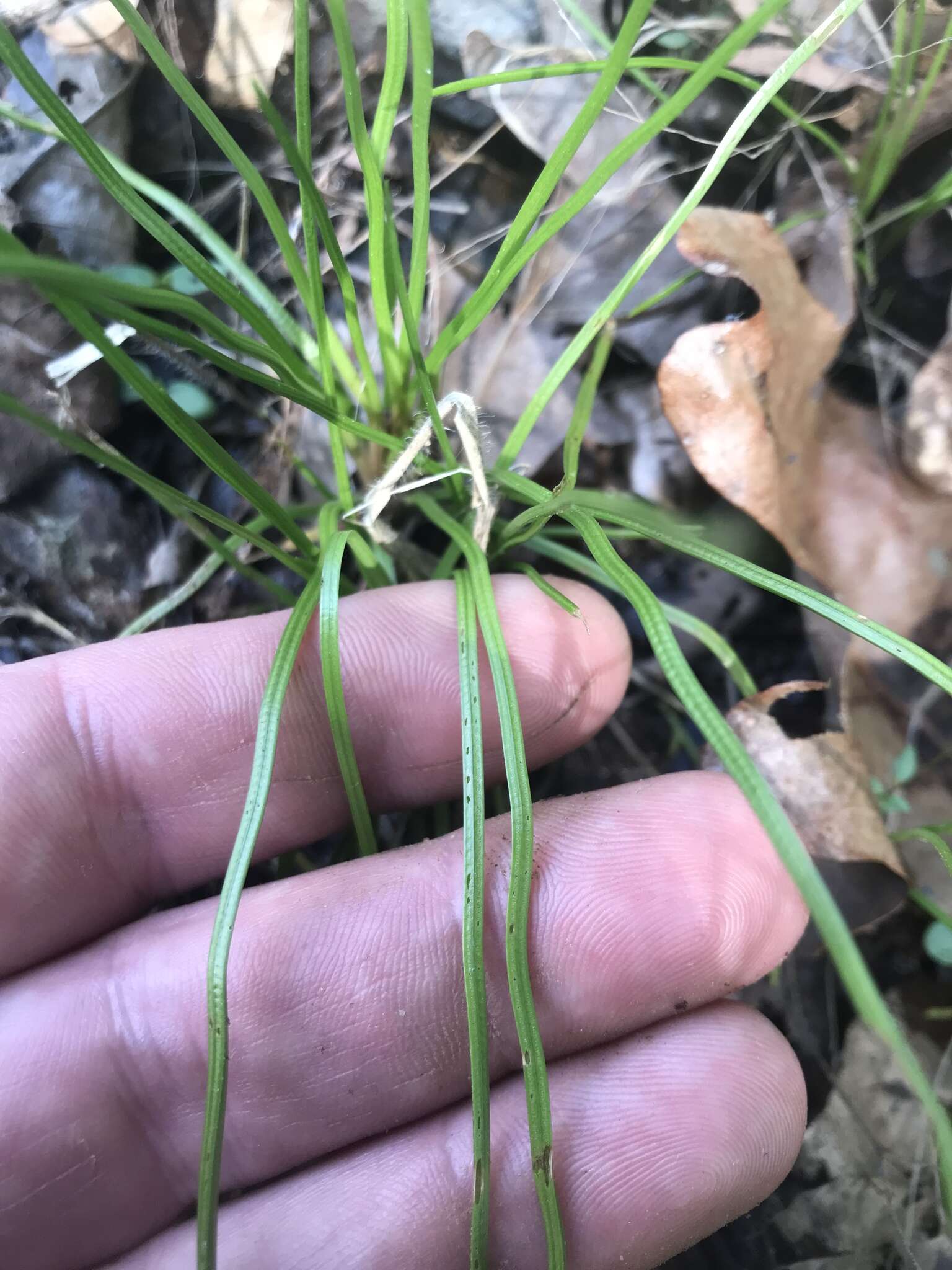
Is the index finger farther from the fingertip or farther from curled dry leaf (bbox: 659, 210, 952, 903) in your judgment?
curled dry leaf (bbox: 659, 210, 952, 903)

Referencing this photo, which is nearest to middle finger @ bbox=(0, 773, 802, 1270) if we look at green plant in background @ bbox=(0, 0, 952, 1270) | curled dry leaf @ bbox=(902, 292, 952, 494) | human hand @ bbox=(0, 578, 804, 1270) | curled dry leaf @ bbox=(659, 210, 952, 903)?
human hand @ bbox=(0, 578, 804, 1270)

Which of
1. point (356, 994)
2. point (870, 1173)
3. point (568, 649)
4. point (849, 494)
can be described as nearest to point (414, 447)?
point (568, 649)

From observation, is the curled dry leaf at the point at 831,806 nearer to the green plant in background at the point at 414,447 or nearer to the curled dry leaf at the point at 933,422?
the green plant in background at the point at 414,447

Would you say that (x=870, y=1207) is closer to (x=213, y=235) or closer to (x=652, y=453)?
(x=652, y=453)

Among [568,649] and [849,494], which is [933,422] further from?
[568,649]

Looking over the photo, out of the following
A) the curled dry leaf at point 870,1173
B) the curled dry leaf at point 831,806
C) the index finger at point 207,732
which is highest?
the index finger at point 207,732

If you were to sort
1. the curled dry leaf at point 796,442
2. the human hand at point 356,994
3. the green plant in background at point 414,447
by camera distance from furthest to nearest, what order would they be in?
the curled dry leaf at point 796,442, the human hand at point 356,994, the green plant in background at point 414,447

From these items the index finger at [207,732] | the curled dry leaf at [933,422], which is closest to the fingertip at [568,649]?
the index finger at [207,732]

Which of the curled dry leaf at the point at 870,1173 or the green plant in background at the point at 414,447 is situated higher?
the green plant in background at the point at 414,447
